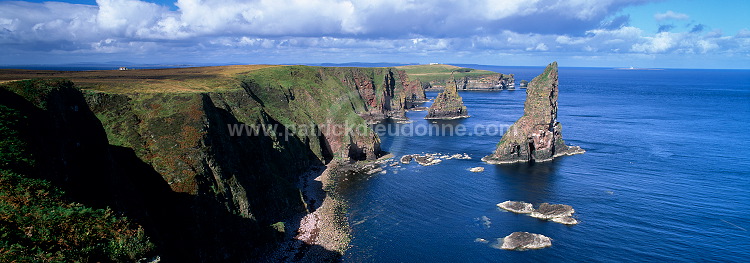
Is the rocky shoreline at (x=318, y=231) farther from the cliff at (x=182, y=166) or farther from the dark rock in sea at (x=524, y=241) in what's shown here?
the dark rock in sea at (x=524, y=241)

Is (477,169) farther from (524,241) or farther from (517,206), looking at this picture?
(524,241)

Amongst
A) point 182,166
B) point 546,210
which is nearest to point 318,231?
point 182,166

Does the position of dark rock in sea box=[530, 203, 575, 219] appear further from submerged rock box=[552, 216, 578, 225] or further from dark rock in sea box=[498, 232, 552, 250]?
dark rock in sea box=[498, 232, 552, 250]

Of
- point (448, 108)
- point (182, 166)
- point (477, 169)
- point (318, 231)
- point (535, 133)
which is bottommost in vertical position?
point (318, 231)

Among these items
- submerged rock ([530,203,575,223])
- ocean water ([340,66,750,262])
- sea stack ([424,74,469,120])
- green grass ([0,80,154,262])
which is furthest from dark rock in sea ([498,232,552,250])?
sea stack ([424,74,469,120])

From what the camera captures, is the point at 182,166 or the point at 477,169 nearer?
the point at 182,166

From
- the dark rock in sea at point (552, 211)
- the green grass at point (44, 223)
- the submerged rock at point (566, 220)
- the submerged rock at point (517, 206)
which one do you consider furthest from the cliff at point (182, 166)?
the submerged rock at point (566, 220)
